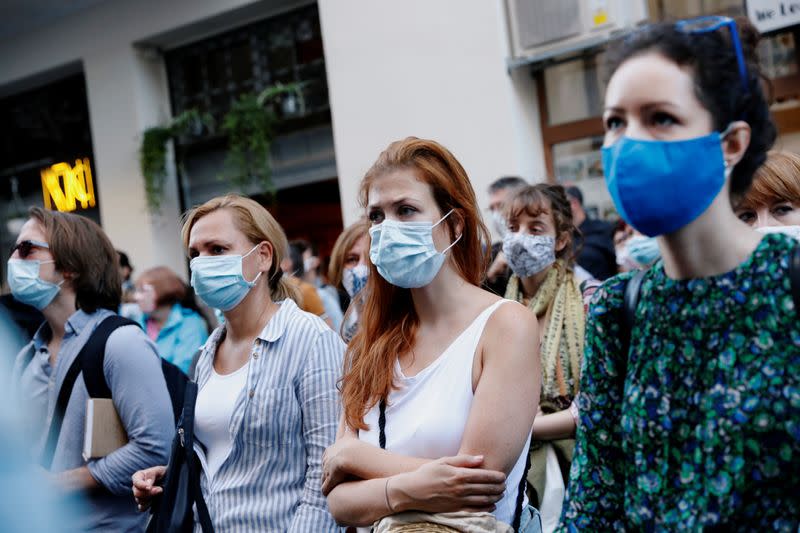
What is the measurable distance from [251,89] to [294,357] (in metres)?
7.73

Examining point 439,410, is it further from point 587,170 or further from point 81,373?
point 587,170

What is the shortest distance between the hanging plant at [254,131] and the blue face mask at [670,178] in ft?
27.7

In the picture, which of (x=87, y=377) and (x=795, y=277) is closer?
(x=795, y=277)

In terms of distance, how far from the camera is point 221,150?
34.7 ft

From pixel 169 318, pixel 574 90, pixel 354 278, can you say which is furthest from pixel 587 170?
pixel 169 318

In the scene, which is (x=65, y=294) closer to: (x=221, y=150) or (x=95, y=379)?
(x=95, y=379)

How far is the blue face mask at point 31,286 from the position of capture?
3973 millimetres

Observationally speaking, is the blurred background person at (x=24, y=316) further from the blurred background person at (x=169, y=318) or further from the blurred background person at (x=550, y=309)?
the blurred background person at (x=550, y=309)

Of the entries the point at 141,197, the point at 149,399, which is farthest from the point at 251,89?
the point at 149,399

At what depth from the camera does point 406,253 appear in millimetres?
2555

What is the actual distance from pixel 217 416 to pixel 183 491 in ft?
0.94

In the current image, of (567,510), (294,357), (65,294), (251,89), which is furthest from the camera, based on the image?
(251,89)

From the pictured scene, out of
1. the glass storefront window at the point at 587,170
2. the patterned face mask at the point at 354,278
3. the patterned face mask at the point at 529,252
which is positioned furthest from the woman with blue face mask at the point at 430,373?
the glass storefront window at the point at 587,170

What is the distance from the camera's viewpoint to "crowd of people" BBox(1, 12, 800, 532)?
158 centimetres
